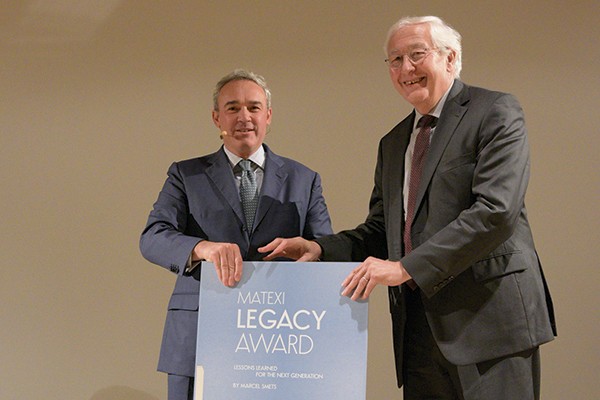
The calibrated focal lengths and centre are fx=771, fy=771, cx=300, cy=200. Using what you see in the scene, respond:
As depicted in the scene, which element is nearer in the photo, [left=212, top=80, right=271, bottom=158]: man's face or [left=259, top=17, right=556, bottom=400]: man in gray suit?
[left=259, top=17, right=556, bottom=400]: man in gray suit

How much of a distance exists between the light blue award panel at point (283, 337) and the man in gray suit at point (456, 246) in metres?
0.09

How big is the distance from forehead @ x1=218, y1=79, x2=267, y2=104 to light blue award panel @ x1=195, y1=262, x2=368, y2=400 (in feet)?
2.39

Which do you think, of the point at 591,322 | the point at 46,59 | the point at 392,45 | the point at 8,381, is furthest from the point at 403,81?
the point at 8,381

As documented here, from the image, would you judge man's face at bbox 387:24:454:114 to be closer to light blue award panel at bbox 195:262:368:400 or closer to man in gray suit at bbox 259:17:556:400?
man in gray suit at bbox 259:17:556:400

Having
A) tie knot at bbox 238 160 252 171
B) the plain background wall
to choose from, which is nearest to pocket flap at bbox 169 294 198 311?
tie knot at bbox 238 160 252 171

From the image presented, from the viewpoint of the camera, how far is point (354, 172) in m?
4.04

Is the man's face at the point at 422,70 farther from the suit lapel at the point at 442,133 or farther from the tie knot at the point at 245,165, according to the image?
the tie knot at the point at 245,165

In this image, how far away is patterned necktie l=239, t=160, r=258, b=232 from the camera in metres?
2.56

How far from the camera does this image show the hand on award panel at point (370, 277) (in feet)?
6.59

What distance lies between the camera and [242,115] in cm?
261

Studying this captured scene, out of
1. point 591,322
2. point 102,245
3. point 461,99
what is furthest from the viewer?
point 102,245

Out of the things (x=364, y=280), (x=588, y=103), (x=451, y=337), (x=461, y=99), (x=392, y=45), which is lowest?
(x=451, y=337)

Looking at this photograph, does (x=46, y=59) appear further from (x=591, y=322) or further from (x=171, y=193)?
(x=591, y=322)

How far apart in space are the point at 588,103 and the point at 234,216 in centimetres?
222
